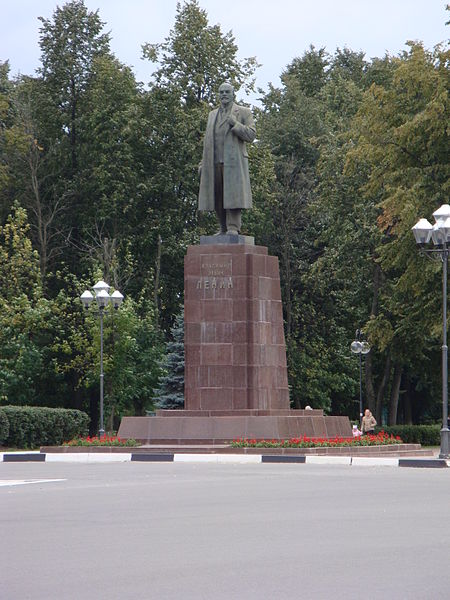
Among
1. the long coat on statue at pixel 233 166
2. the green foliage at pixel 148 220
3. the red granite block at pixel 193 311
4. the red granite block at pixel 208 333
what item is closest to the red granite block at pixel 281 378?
the red granite block at pixel 208 333

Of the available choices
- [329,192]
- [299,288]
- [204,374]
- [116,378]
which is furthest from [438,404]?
[204,374]

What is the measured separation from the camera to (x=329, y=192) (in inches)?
2028

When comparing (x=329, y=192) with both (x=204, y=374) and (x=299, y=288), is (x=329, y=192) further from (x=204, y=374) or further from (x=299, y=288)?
(x=204, y=374)

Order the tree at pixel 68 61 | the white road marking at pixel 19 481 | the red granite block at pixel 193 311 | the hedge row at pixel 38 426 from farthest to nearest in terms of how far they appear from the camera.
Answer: the tree at pixel 68 61
the hedge row at pixel 38 426
the red granite block at pixel 193 311
the white road marking at pixel 19 481

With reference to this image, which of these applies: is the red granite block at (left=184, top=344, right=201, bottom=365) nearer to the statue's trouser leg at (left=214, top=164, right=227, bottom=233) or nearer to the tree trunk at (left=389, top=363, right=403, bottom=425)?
the statue's trouser leg at (left=214, top=164, right=227, bottom=233)

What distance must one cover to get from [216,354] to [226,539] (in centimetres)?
1761

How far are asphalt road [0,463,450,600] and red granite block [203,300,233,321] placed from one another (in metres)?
9.75

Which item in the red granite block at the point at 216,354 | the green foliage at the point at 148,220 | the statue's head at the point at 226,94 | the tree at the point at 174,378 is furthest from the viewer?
the green foliage at the point at 148,220

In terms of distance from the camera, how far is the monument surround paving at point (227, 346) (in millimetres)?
28438

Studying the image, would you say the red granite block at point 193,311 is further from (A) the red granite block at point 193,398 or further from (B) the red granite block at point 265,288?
(A) the red granite block at point 193,398

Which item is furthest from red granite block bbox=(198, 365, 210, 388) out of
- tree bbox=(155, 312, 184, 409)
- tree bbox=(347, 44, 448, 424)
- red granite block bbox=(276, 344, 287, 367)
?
tree bbox=(155, 312, 184, 409)

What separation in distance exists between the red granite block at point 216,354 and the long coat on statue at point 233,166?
9.98 feet

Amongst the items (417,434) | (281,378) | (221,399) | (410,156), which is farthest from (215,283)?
(417,434)

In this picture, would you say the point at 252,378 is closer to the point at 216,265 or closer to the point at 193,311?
the point at 193,311
